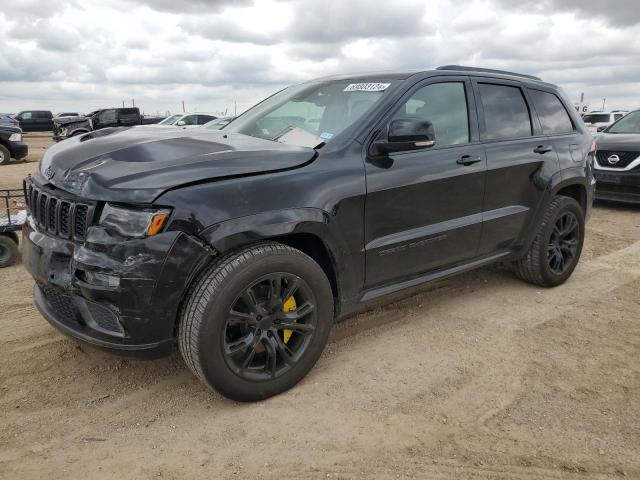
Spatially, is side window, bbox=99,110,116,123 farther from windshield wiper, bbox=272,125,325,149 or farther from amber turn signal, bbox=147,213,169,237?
amber turn signal, bbox=147,213,169,237

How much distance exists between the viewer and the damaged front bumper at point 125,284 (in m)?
2.48

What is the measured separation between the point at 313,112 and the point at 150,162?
1339 millimetres

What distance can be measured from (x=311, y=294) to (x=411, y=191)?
3.15ft

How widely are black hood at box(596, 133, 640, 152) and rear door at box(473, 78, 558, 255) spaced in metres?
5.24

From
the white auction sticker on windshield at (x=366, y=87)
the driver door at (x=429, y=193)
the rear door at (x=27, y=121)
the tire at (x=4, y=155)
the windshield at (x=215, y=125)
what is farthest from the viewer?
the rear door at (x=27, y=121)

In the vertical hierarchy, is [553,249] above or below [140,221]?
below

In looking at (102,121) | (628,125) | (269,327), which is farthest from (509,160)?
(102,121)

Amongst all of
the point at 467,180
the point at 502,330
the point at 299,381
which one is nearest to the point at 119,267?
the point at 299,381

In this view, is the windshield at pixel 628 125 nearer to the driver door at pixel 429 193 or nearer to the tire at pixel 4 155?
the driver door at pixel 429 193

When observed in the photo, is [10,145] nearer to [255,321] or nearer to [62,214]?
[62,214]

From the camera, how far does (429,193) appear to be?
3.49m

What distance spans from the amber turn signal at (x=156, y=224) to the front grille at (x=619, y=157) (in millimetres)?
8451

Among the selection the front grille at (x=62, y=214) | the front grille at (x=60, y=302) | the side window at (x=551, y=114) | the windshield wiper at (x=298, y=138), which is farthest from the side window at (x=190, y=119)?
the front grille at (x=60, y=302)

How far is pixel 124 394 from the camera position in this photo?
9.87 ft
